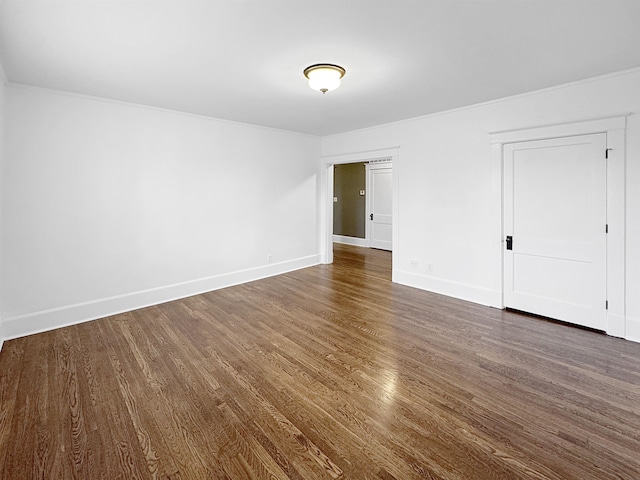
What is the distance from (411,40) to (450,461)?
289cm

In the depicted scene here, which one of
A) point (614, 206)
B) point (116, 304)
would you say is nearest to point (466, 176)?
point (614, 206)

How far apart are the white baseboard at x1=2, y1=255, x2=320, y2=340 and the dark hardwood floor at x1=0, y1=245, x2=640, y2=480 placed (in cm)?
16

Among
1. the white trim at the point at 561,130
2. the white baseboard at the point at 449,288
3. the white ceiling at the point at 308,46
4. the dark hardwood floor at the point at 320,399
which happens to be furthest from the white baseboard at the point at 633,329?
the white ceiling at the point at 308,46

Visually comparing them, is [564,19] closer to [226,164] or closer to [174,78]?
[174,78]

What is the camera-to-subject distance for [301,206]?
618cm

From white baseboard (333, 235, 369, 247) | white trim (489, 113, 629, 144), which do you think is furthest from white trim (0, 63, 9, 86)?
white baseboard (333, 235, 369, 247)

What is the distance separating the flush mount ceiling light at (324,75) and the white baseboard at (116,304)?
3353mm

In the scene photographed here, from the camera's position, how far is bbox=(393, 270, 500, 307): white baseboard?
161 inches

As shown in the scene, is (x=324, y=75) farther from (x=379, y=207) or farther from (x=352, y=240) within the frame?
(x=352, y=240)

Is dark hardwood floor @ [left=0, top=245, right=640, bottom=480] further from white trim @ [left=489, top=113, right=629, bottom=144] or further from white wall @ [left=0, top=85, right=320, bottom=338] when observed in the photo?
white trim @ [left=489, top=113, right=629, bottom=144]

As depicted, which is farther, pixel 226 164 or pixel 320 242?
pixel 320 242

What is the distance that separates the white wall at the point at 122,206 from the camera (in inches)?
129

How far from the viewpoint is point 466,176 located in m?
4.24

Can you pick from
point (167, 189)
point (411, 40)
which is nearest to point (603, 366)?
point (411, 40)
